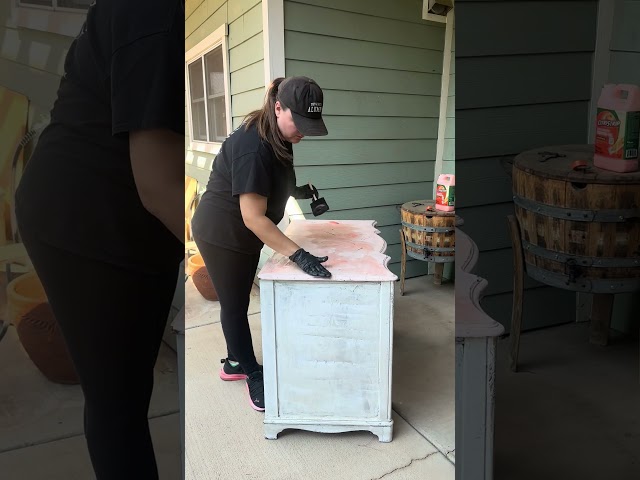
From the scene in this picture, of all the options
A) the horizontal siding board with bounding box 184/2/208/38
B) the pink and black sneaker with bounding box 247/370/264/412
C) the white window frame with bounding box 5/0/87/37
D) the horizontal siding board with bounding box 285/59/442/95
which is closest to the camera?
the white window frame with bounding box 5/0/87/37

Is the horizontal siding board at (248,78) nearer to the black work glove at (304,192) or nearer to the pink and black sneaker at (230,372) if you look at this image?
the black work glove at (304,192)

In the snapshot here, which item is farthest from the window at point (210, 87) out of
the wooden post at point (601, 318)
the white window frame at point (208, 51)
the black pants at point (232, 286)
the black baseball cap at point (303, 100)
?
the wooden post at point (601, 318)

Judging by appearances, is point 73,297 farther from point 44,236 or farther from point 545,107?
point 545,107

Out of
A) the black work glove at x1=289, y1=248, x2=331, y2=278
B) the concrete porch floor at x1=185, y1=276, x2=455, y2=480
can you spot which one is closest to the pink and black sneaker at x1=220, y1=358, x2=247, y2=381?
the concrete porch floor at x1=185, y1=276, x2=455, y2=480

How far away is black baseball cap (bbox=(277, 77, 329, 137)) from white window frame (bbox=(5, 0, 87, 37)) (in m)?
0.46

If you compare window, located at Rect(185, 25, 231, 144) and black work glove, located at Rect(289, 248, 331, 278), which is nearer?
window, located at Rect(185, 25, 231, 144)

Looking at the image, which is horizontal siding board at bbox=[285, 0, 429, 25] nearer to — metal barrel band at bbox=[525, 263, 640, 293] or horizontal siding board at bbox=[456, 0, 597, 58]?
horizontal siding board at bbox=[456, 0, 597, 58]

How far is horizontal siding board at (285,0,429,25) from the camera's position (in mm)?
900

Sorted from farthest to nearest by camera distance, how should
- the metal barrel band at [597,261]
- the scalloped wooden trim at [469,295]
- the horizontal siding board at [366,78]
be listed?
the horizontal siding board at [366,78] → the scalloped wooden trim at [469,295] → the metal barrel band at [597,261]

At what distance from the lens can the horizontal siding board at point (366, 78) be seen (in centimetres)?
90

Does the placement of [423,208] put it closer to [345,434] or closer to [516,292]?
[516,292]

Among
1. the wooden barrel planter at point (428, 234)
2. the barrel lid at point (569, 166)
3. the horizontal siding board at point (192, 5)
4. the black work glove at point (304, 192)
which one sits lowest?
the wooden barrel planter at point (428, 234)

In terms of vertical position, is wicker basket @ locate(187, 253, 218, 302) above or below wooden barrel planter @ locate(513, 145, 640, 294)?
below

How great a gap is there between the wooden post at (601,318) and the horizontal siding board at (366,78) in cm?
49
